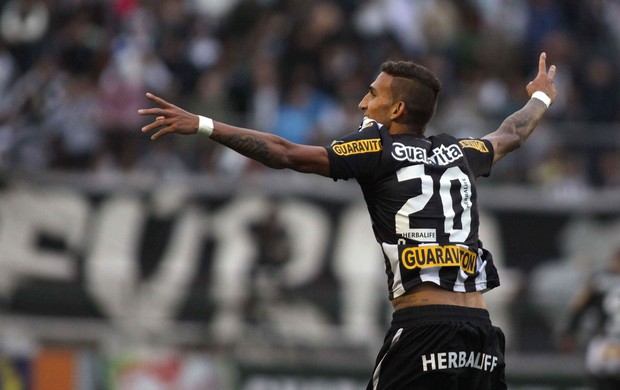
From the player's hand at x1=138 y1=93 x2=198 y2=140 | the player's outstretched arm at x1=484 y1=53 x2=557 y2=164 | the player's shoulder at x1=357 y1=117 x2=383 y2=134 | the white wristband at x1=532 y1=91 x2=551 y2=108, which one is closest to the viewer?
the player's hand at x1=138 y1=93 x2=198 y2=140

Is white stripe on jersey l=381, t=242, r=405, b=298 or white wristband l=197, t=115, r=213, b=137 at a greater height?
white wristband l=197, t=115, r=213, b=137

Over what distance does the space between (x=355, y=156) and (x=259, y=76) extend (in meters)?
8.81

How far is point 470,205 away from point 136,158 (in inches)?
335

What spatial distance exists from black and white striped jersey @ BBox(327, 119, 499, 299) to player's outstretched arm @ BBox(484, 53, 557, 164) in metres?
0.70

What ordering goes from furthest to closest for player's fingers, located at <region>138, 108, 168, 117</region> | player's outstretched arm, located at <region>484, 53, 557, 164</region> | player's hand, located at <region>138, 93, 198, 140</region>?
player's outstretched arm, located at <region>484, 53, 557, 164</region>
player's hand, located at <region>138, 93, 198, 140</region>
player's fingers, located at <region>138, 108, 168, 117</region>

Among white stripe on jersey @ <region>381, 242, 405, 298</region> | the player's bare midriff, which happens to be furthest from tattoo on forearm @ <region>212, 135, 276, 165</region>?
the player's bare midriff

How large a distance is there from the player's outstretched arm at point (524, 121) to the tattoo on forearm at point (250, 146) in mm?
1576

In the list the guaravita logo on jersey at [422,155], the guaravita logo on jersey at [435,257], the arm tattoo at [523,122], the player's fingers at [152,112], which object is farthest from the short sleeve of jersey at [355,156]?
the arm tattoo at [523,122]

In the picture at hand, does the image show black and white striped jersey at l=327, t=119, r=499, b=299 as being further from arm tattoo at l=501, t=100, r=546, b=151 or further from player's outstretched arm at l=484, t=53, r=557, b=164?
arm tattoo at l=501, t=100, r=546, b=151

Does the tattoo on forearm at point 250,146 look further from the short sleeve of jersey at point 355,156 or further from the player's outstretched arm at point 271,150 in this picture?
the short sleeve of jersey at point 355,156

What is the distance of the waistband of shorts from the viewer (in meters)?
7.06

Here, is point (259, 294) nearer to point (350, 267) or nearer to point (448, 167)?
point (350, 267)

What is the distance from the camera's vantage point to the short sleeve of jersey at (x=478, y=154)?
7.57 metres

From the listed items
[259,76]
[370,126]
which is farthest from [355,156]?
[259,76]
